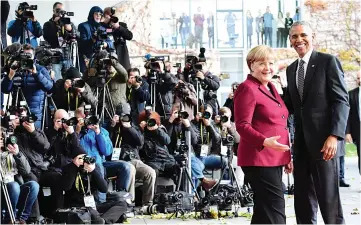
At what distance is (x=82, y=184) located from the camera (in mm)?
8516

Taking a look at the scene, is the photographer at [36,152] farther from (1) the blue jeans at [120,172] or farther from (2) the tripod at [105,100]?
(2) the tripod at [105,100]

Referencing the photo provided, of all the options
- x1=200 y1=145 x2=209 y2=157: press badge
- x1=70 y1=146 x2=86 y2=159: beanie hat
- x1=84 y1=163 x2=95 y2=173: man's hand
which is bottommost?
x1=200 y1=145 x2=209 y2=157: press badge

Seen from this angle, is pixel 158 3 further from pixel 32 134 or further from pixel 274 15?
pixel 32 134

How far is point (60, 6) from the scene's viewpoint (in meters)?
11.3

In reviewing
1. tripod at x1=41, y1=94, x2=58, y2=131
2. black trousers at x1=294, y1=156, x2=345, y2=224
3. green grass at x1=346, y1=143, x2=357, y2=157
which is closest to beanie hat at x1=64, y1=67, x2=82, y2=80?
tripod at x1=41, y1=94, x2=58, y2=131

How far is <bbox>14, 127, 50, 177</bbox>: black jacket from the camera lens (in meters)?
8.68

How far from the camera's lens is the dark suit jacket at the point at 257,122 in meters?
5.12

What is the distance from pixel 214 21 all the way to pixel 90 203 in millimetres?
13292

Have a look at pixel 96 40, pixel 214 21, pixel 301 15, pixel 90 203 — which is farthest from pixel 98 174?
pixel 301 15

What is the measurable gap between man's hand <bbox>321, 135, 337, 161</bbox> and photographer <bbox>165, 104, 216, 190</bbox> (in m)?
4.54

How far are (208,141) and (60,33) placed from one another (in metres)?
2.47

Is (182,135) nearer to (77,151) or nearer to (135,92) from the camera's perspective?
(135,92)

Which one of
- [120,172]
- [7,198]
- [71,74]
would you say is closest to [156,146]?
[120,172]

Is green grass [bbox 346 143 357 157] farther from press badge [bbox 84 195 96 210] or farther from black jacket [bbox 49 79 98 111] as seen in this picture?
press badge [bbox 84 195 96 210]
